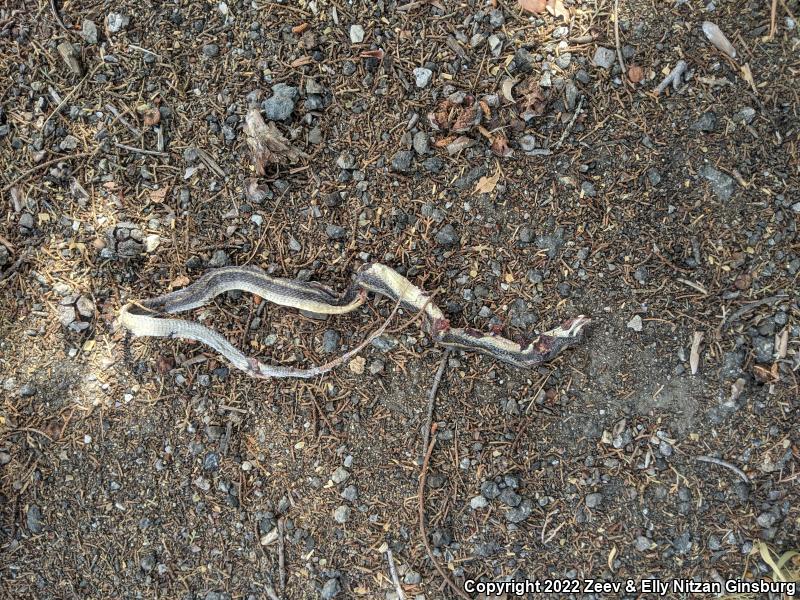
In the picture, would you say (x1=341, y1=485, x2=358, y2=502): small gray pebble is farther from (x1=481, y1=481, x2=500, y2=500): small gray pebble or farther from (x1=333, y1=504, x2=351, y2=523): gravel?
(x1=481, y1=481, x2=500, y2=500): small gray pebble

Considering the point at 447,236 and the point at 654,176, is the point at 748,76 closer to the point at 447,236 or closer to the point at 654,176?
the point at 654,176

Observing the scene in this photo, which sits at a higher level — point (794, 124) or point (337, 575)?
point (794, 124)

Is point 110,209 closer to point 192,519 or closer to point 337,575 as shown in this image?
point 192,519

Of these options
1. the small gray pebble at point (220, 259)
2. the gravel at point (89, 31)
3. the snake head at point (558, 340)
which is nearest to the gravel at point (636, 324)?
the snake head at point (558, 340)

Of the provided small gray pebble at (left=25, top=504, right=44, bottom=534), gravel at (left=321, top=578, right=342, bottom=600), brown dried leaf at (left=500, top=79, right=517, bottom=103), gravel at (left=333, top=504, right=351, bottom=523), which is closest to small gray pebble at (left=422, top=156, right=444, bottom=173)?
brown dried leaf at (left=500, top=79, right=517, bottom=103)

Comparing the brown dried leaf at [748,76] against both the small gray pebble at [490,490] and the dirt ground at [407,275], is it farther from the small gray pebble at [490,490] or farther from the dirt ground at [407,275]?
the small gray pebble at [490,490]

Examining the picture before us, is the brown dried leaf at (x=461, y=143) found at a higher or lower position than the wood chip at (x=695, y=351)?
higher

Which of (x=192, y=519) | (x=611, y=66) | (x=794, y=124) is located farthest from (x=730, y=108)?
(x=192, y=519)
